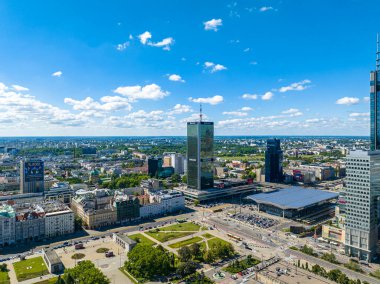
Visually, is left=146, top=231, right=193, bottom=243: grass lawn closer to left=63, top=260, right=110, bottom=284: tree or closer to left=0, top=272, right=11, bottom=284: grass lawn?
left=63, top=260, right=110, bottom=284: tree

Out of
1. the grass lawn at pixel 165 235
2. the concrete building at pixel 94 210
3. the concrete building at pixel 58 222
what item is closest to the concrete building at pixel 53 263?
the concrete building at pixel 58 222

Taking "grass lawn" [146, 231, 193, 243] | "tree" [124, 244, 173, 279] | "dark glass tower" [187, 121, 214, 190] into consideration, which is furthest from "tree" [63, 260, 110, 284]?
"dark glass tower" [187, 121, 214, 190]

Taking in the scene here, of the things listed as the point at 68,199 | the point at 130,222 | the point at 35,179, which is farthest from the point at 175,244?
the point at 35,179

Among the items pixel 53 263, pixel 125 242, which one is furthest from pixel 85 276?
pixel 125 242

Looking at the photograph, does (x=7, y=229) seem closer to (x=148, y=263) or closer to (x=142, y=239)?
(x=142, y=239)

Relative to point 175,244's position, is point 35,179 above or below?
above

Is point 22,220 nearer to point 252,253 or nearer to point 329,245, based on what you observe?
point 252,253
